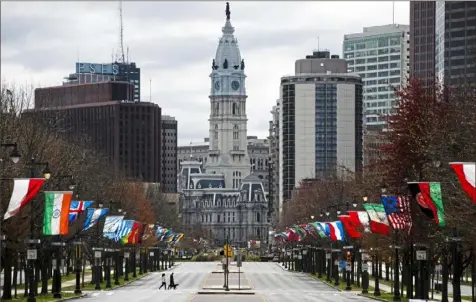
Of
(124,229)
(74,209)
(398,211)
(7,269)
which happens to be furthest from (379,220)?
(124,229)

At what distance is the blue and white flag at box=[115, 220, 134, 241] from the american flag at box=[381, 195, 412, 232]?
32.0 metres

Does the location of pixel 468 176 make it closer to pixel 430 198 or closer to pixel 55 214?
pixel 430 198

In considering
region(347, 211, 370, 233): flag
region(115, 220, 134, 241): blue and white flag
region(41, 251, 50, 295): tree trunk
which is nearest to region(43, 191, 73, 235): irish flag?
region(41, 251, 50, 295): tree trunk

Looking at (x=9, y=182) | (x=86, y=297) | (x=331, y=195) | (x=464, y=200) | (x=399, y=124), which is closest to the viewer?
(x=464, y=200)

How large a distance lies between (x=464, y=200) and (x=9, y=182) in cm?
2915

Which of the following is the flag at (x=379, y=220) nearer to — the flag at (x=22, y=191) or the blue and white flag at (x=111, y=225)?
the blue and white flag at (x=111, y=225)

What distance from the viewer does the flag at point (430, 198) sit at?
221 feet

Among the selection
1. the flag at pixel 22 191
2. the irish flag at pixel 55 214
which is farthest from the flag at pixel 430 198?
the irish flag at pixel 55 214

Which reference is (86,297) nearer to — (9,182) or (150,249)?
(9,182)

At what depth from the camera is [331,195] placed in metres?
161

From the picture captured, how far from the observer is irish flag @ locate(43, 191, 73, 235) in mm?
78250

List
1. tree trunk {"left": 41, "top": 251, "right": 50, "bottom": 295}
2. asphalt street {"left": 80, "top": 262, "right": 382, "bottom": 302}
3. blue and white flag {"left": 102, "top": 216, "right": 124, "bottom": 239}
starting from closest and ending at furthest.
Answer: asphalt street {"left": 80, "top": 262, "right": 382, "bottom": 302}, tree trunk {"left": 41, "top": 251, "right": 50, "bottom": 295}, blue and white flag {"left": 102, "top": 216, "right": 124, "bottom": 239}

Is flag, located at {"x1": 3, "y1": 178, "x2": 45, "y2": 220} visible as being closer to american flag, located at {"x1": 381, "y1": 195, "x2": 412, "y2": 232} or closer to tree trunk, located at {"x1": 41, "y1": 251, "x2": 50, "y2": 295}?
american flag, located at {"x1": 381, "y1": 195, "x2": 412, "y2": 232}

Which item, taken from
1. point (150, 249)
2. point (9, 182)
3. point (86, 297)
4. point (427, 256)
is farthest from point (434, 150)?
point (150, 249)
